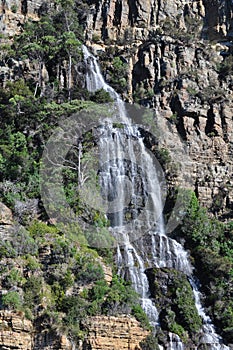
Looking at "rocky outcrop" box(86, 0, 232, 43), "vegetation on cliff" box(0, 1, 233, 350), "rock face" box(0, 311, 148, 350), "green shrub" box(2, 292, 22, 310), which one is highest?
"rocky outcrop" box(86, 0, 232, 43)

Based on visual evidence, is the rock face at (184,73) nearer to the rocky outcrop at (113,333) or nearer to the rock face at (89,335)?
the rocky outcrop at (113,333)

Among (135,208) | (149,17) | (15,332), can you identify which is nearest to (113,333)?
(15,332)

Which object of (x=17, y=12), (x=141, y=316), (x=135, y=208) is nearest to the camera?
(x=141, y=316)

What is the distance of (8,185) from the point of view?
1289 inches

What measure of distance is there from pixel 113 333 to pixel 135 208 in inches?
401

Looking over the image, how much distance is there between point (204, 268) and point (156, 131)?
32.5ft

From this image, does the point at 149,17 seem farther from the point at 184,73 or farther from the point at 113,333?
the point at 113,333

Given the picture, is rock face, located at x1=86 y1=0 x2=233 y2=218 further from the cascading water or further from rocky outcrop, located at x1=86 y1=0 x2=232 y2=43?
the cascading water

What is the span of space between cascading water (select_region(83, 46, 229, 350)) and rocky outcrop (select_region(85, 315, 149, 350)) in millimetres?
1837

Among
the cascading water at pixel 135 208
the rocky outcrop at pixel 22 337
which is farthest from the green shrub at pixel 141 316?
the rocky outcrop at pixel 22 337

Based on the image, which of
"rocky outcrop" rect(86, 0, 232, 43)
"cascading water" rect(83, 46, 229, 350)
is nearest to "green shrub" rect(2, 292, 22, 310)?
"cascading water" rect(83, 46, 229, 350)

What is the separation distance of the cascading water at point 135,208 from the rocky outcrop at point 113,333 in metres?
1.84

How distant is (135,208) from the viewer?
3578cm

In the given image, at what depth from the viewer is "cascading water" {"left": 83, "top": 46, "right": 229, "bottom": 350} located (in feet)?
101
